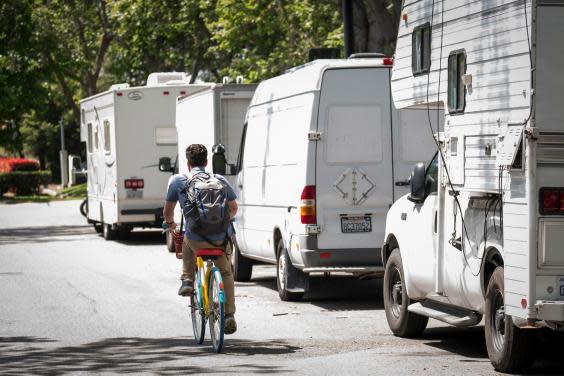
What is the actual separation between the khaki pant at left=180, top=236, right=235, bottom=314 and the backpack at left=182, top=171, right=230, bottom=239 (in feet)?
0.49

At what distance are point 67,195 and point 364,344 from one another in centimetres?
5402

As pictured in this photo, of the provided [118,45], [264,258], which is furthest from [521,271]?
[118,45]

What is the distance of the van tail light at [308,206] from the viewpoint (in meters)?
14.9

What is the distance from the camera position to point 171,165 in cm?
2556

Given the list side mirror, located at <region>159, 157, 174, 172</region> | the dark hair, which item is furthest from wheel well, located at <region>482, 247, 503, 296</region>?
side mirror, located at <region>159, 157, 174, 172</region>

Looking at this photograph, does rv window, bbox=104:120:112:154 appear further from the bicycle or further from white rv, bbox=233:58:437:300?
the bicycle

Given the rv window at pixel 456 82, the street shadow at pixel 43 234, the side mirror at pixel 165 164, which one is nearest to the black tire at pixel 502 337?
the rv window at pixel 456 82

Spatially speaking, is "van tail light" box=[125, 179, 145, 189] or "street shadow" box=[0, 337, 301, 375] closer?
"street shadow" box=[0, 337, 301, 375]

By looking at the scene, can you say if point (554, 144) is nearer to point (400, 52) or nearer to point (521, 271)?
point (521, 271)

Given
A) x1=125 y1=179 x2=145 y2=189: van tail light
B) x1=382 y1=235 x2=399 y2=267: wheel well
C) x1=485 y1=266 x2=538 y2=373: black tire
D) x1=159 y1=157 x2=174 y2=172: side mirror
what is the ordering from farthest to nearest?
x1=125 y1=179 x2=145 y2=189: van tail light, x1=159 y1=157 x2=174 y2=172: side mirror, x1=382 y1=235 x2=399 y2=267: wheel well, x1=485 y1=266 x2=538 y2=373: black tire

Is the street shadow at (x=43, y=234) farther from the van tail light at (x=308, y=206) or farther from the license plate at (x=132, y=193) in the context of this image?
the van tail light at (x=308, y=206)

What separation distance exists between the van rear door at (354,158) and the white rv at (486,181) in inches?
78.8

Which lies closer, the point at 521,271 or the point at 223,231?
the point at 521,271

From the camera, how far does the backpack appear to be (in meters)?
11.5
